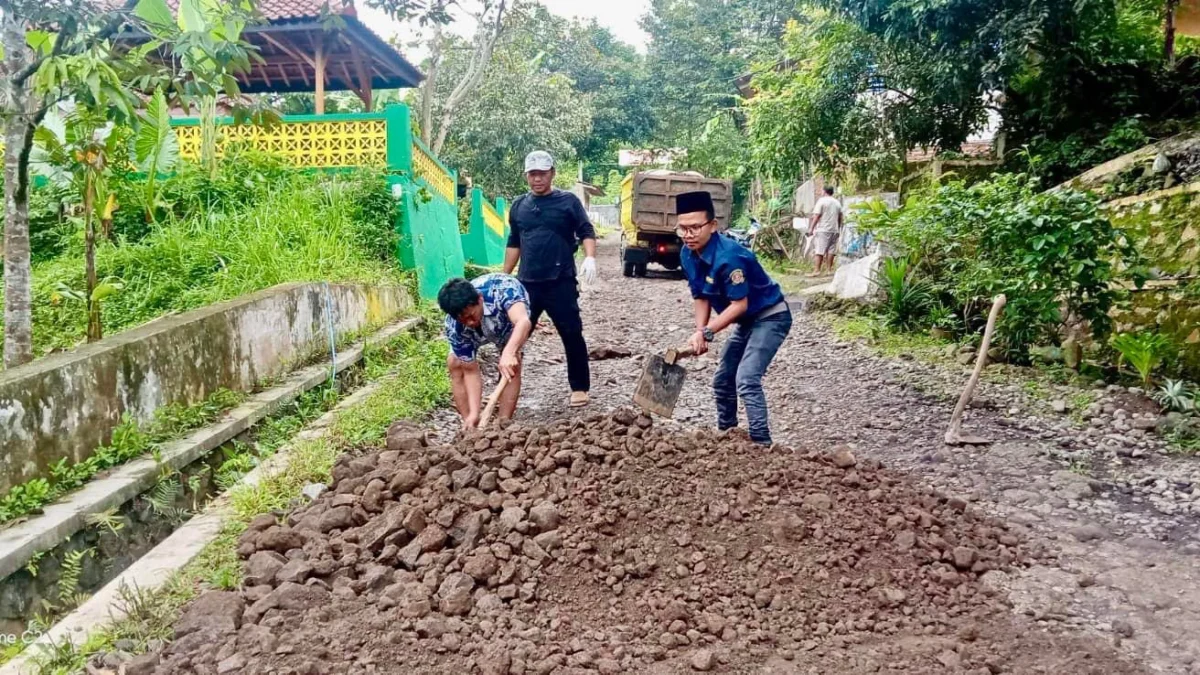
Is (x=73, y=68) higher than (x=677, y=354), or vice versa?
(x=73, y=68)

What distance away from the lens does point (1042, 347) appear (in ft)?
19.4

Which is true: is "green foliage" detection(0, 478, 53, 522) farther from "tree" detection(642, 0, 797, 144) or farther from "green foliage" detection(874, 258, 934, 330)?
"tree" detection(642, 0, 797, 144)

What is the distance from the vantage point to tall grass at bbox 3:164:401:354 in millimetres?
6305

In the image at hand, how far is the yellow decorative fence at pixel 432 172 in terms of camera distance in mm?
9453

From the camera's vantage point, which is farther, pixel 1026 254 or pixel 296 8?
pixel 296 8

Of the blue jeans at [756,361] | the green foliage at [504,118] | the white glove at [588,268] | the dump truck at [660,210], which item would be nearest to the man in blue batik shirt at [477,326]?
the blue jeans at [756,361]

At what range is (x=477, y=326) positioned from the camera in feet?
13.7

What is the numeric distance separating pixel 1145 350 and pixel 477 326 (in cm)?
404

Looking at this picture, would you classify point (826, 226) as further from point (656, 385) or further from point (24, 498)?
point (24, 498)

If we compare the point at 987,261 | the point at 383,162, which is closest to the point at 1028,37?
the point at 987,261

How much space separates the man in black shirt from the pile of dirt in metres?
1.58

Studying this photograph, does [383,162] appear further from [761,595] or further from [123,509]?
[761,595]

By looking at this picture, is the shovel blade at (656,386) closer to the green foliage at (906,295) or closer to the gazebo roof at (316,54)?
the green foliage at (906,295)

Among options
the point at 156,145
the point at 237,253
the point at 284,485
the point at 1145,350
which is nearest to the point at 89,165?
the point at 237,253
